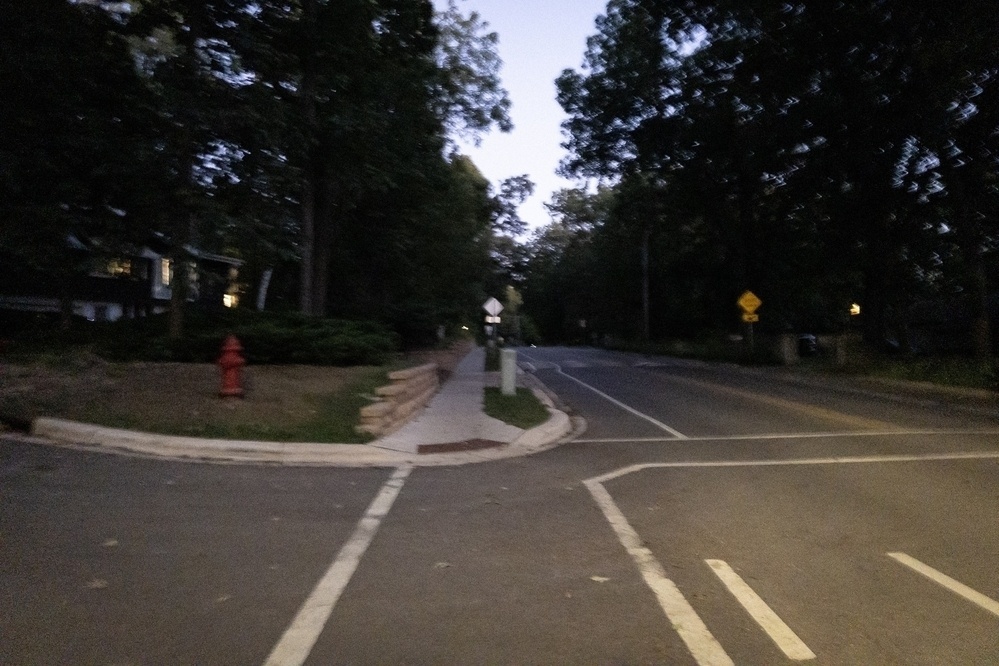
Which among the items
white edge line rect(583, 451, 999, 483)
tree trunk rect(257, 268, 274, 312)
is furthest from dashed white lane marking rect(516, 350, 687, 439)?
tree trunk rect(257, 268, 274, 312)

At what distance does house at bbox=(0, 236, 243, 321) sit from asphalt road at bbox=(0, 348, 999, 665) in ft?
25.6

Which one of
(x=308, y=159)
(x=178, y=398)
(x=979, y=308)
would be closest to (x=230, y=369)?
(x=178, y=398)

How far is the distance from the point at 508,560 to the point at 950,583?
10.3 ft

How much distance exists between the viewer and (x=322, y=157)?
21047 millimetres

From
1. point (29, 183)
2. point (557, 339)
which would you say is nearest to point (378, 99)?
point (29, 183)

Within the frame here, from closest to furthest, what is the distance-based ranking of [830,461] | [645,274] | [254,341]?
[830,461] < [254,341] < [645,274]

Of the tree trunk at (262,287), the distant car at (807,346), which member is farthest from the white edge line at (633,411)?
the distant car at (807,346)

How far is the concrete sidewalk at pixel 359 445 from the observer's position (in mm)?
10523

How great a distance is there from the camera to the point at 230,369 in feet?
41.7

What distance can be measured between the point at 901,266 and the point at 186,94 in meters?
27.4

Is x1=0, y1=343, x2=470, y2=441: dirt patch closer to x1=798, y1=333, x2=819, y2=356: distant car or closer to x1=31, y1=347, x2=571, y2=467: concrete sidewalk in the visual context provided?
x1=31, y1=347, x2=571, y2=467: concrete sidewalk

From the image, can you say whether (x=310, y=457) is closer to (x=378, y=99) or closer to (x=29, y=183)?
(x=29, y=183)

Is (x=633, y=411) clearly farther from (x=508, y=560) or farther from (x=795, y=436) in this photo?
(x=508, y=560)

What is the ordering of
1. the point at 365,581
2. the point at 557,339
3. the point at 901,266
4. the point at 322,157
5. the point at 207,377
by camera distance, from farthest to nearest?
the point at 557,339
the point at 901,266
the point at 322,157
the point at 207,377
the point at 365,581
